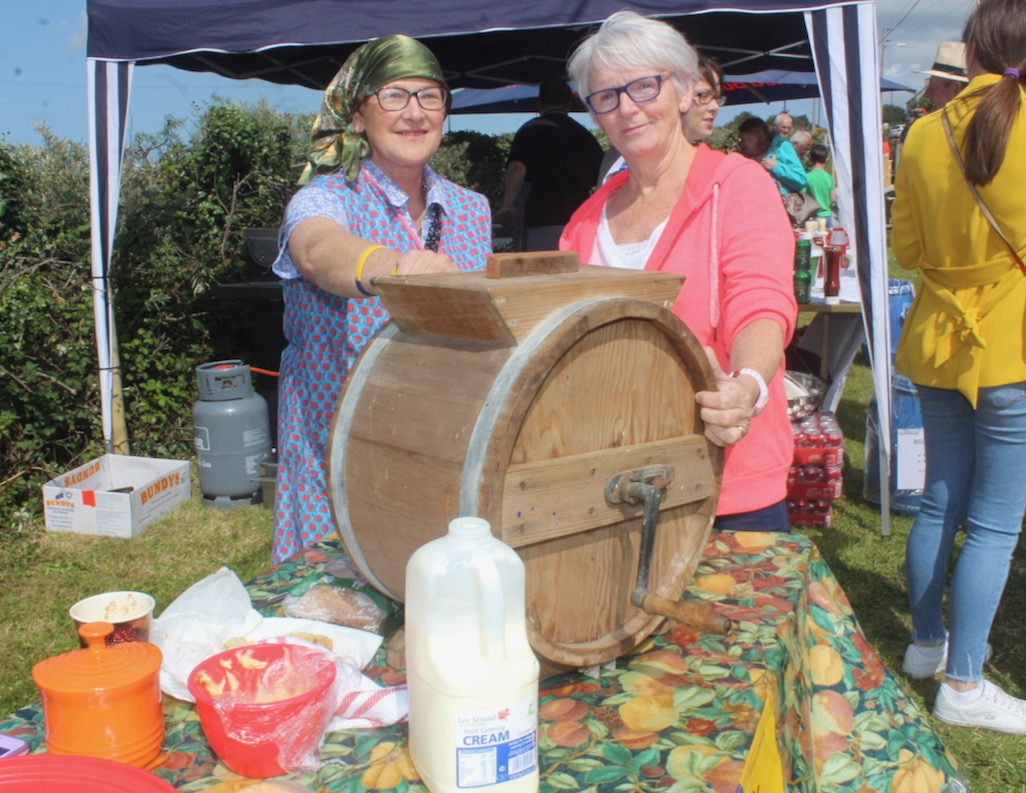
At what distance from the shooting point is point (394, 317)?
4.36ft

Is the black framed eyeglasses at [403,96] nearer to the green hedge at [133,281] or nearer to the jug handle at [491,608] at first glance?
the jug handle at [491,608]

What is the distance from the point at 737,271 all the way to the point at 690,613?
0.72 m

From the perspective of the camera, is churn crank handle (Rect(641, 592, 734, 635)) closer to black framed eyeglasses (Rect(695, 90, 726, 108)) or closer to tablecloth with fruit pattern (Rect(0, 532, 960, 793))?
tablecloth with fruit pattern (Rect(0, 532, 960, 793))

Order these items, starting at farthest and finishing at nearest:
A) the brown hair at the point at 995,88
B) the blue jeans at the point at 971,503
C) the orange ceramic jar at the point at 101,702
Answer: the blue jeans at the point at 971,503, the brown hair at the point at 995,88, the orange ceramic jar at the point at 101,702

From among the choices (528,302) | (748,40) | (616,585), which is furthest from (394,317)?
(748,40)

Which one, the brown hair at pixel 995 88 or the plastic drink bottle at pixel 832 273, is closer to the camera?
the brown hair at pixel 995 88

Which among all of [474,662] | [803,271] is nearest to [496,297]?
[474,662]

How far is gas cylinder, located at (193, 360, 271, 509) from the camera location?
5.11 m

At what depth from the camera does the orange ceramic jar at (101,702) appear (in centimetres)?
107

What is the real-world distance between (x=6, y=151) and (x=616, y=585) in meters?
5.57

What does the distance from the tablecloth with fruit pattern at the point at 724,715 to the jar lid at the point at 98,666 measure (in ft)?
0.42

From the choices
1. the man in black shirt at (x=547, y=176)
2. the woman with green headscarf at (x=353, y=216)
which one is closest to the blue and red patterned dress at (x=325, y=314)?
the woman with green headscarf at (x=353, y=216)

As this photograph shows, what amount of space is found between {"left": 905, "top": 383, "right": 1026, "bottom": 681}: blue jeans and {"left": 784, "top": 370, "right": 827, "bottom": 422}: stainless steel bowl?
6.38ft

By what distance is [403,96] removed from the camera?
192 cm
